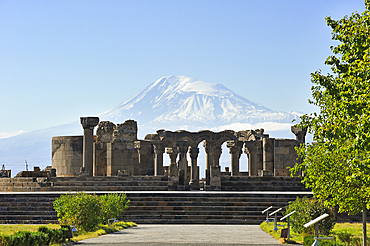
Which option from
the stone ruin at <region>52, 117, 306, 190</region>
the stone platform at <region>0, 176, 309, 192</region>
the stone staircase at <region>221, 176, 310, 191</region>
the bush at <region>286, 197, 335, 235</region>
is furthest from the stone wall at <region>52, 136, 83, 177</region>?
the bush at <region>286, 197, 335, 235</region>

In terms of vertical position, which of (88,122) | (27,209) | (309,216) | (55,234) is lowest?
(27,209)

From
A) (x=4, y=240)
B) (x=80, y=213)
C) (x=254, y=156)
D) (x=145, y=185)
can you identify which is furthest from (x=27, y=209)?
(x=254, y=156)

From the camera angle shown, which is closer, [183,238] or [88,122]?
[183,238]

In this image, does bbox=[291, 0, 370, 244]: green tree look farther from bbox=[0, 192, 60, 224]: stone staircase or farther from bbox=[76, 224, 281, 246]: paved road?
bbox=[0, 192, 60, 224]: stone staircase

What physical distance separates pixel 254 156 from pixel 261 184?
12844 millimetres

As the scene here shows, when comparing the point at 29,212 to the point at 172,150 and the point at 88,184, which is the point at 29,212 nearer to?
the point at 88,184

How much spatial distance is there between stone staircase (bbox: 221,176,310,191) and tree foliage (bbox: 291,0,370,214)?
1354 cm

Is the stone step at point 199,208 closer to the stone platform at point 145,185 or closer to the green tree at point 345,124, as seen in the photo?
the stone platform at point 145,185

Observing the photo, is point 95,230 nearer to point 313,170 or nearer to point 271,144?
point 313,170

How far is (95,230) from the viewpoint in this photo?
16906 millimetres

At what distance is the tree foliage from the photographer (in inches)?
413

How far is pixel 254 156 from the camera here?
41.6m

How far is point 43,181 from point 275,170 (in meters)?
17.1

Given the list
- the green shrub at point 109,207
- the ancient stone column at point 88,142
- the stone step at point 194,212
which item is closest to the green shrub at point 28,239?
the green shrub at point 109,207
